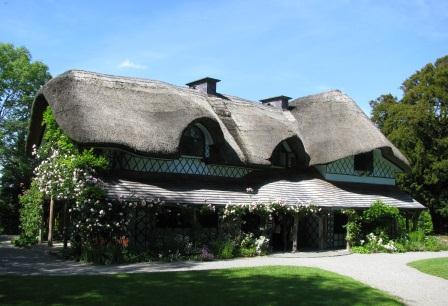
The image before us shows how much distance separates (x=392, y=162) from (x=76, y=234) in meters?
17.4

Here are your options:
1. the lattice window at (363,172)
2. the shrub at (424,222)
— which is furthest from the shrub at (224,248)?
the shrub at (424,222)

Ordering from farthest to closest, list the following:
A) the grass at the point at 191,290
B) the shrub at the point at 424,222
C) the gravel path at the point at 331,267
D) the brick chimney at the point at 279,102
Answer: the brick chimney at the point at 279,102 → the shrub at the point at 424,222 → the gravel path at the point at 331,267 → the grass at the point at 191,290

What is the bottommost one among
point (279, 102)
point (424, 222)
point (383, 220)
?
point (424, 222)

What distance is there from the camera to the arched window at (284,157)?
2406cm

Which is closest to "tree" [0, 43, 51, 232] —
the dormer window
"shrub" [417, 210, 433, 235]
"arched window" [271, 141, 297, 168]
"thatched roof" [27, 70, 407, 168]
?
"thatched roof" [27, 70, 407, 168]

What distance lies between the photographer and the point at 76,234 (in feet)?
52.5

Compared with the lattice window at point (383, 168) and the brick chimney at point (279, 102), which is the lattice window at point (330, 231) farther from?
the brick chimney at point (279, 102)

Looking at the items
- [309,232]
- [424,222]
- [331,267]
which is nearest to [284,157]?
[309,232]

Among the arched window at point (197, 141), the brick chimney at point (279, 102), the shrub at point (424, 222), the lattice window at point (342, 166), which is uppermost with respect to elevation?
the brick chimney at point (279, 102)

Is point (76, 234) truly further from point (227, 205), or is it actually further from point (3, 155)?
point (3, 155)

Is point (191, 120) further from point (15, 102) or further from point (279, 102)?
point (15, 102)

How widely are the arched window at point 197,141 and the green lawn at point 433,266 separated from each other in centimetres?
922

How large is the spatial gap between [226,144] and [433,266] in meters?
9.26

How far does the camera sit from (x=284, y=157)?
963 inches
